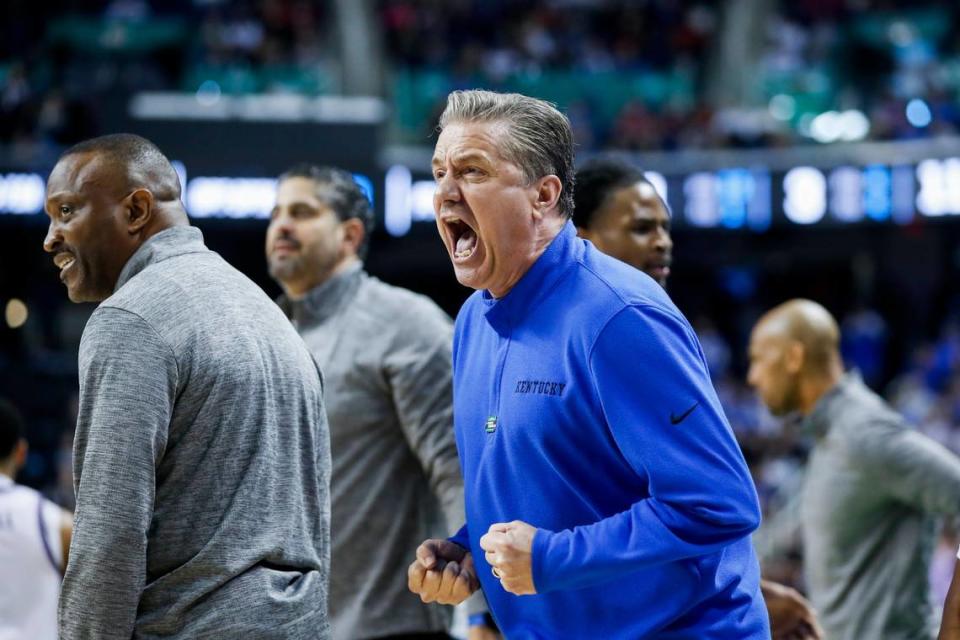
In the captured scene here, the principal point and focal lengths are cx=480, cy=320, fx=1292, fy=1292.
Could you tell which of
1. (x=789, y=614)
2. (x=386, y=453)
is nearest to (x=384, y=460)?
(x=386, y=453)

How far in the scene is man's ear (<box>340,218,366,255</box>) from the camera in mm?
3990

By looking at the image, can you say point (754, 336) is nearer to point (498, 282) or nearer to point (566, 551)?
point (498, 282)

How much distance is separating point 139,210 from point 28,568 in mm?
1860

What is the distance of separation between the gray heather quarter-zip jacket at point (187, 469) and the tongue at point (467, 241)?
0.40 metres

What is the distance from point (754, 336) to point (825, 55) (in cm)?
1320

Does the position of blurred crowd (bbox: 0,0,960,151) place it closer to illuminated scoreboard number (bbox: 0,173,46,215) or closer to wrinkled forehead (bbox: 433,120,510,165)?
illuminated scoreboard number (bbox: 0,173,46,215)

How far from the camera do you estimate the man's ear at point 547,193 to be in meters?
2.37

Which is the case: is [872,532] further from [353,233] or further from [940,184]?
[940,184]

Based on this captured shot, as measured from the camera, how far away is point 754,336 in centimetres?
463

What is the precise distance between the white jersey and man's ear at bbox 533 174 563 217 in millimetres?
2300

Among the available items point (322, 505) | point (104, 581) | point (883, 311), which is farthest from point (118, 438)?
point (883, 311)

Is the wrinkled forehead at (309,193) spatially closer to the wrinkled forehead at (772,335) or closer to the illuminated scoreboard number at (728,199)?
the wrinkled forehead at (772,335)

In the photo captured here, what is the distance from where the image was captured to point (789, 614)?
3.39 metres

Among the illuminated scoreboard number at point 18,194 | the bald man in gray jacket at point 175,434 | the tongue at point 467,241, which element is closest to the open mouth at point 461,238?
the tongue at point 467,241
